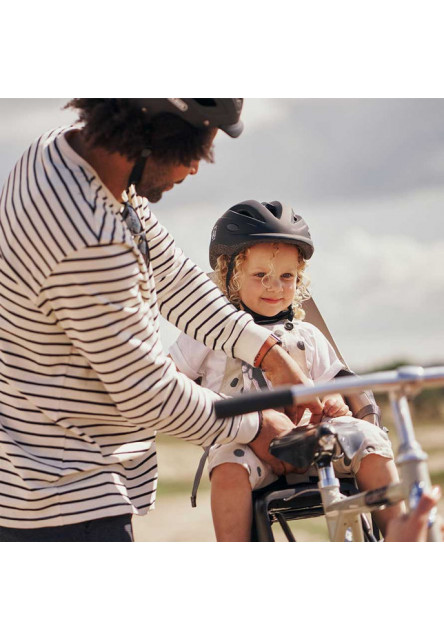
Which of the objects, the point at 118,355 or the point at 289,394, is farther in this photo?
the point at 118,355

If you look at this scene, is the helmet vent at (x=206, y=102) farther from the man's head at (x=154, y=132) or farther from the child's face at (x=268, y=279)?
the child's face at (x=268, y=279)

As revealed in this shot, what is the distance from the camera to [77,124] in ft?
8.97

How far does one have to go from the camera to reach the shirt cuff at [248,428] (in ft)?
9.13

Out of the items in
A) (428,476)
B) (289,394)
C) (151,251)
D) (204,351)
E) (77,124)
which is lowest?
(428,476)

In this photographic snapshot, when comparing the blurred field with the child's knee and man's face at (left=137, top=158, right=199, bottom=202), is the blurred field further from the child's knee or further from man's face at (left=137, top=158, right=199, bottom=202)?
man's face at (left=137, top=158, right=199, bottom=202)

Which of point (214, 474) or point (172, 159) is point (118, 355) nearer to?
point (172, 159)

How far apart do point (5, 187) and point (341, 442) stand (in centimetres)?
145

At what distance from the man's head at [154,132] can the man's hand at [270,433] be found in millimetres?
925

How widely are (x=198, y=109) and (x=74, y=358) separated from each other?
Result: 84cm

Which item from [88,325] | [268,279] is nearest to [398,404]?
[88,325]

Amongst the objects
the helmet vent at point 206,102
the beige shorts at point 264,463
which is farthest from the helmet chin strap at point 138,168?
the beige shorts at point 264,463

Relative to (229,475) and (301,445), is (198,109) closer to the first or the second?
(301,445)

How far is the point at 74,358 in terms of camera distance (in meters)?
2.54
